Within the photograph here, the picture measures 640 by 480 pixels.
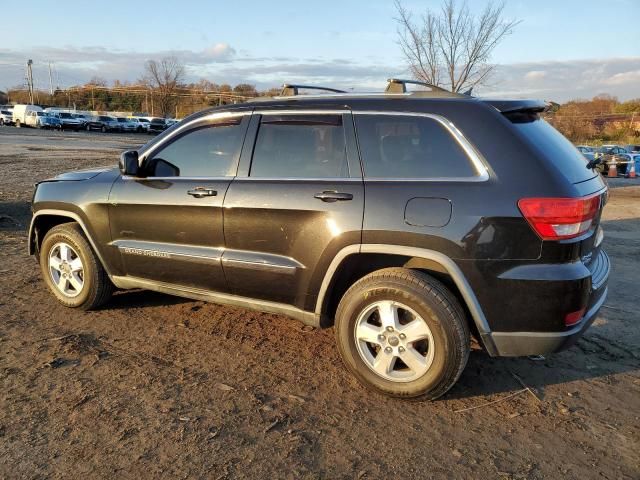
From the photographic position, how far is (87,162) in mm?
18219

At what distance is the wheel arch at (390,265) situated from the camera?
3125 mm

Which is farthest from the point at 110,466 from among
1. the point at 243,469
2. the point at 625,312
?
the point at 625,312

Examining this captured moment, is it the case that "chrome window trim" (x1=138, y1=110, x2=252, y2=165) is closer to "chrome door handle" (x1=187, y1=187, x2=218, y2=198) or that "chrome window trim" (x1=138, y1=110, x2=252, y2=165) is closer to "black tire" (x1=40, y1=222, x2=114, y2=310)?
"chrome door handle" (x1=187, y1=187, x2=218, y2=198)

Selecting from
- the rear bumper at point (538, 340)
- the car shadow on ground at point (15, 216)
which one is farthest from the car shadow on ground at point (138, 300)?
the car shadow on ground at point (15, 216)

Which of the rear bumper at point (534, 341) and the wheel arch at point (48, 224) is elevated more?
the wheel arch at point (48, 224)

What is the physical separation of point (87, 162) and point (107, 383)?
16507 mm

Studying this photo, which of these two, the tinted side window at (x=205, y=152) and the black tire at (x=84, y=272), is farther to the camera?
the black tire at (x=84, y=272)

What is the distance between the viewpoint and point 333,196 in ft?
11.2

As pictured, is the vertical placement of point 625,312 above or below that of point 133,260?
below

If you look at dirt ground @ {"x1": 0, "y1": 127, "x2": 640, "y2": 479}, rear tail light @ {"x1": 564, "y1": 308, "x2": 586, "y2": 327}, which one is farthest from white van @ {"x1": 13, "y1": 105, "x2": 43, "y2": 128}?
rear tail light @ {"x1": 564, "y1": 308, "x2": 586, "y2": 327}

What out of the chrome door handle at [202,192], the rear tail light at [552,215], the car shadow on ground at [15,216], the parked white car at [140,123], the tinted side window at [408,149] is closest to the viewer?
the rear tail light at [552,215]

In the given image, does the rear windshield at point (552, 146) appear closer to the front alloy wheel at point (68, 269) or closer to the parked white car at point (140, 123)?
the front alloy wheel at point (68, 269)

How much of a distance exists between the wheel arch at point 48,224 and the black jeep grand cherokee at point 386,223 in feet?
1.34

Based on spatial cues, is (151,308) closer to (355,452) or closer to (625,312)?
(355,452)
